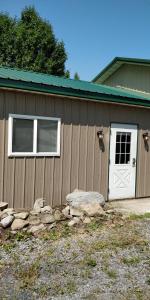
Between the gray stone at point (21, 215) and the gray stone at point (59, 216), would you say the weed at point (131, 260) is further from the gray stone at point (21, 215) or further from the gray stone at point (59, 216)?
the gray stone at point (21, 215)

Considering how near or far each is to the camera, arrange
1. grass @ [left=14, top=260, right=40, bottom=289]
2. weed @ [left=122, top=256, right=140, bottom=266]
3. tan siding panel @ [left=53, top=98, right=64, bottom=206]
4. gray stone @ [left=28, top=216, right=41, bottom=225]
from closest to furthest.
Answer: grass @ [left=14, top=260, right=40, bottom=289] < weed @ [left=122, top=256, right=140, bottom=266] < gray stone @ [left=28, top=216, right=41, bottom=225] < tan siding panel @ [left=53, top=98, right=64, bottom=206]

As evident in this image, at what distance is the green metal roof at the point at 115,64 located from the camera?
43.7 feet

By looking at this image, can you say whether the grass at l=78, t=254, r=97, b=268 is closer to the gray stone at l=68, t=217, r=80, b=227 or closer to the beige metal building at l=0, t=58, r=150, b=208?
the gray stone at l=68, t=217, r=80, b=227

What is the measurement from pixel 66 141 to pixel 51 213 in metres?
1.95

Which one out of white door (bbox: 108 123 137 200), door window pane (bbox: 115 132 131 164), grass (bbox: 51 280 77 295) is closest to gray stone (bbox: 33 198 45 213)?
white door (bbox: 108 123 137 200)

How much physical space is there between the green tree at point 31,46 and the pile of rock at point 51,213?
17.9 metres

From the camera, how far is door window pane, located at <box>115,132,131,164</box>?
9.83 m

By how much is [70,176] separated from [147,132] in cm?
303

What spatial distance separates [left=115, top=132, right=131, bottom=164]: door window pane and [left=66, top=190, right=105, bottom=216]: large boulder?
1.97m

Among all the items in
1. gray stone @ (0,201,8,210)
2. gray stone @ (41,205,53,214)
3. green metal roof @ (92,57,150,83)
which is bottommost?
gray stone @ (41,205,53,214)

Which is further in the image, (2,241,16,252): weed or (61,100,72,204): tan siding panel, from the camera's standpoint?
(61,100,72,204): tan siding panel

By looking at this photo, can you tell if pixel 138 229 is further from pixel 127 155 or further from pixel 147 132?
pixel 147 132

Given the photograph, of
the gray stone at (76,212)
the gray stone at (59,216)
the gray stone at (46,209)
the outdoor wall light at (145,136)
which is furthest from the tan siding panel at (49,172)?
the outdoor wall light at (145,136)

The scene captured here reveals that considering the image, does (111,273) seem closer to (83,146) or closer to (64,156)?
(64,156)
